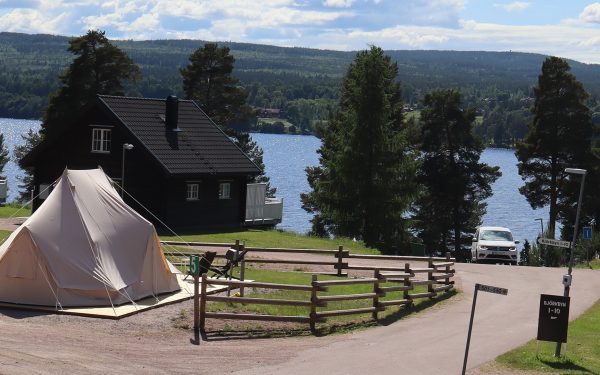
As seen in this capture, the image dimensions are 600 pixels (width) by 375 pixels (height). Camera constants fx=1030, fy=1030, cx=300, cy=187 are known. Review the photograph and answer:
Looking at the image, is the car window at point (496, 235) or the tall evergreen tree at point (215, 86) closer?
the car window at point (496, 235)

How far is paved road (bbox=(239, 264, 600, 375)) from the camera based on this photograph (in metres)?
19.5

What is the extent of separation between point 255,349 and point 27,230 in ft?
21.2

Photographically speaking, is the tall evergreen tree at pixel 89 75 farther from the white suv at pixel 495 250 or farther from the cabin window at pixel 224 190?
the white suv at pixel 495 250

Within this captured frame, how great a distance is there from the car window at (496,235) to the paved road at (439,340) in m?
13.5

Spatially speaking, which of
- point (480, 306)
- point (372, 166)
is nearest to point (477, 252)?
point (372, 166)

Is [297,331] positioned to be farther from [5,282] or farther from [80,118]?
[80,118]

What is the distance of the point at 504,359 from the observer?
2069cm

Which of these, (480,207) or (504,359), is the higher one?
(504,359)

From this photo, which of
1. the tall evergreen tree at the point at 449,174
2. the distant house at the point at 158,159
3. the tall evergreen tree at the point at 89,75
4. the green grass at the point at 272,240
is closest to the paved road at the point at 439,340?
the green grass at the point at 272,240

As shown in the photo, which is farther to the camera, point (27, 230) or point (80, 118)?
point (80, 118)

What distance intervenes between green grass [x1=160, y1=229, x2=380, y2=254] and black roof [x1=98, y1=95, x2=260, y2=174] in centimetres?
349

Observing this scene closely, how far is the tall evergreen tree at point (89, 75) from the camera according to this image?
6931cm

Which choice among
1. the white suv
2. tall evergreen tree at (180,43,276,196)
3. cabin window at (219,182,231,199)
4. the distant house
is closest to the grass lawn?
the white suv

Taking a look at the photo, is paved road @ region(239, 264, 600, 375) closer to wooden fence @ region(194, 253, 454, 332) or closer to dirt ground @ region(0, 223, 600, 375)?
dirt ground @ region(0, 223, 600, 375)
